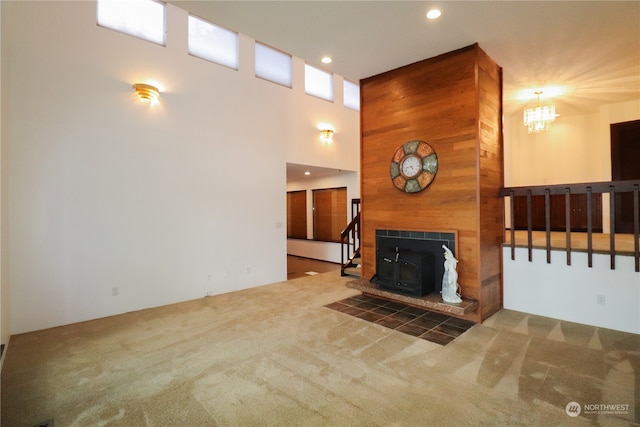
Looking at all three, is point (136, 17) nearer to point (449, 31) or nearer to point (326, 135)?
point (326, 135)

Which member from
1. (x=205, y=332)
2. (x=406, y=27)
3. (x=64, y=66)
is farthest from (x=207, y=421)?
(x=64, y=66)

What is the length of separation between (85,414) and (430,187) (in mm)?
4006

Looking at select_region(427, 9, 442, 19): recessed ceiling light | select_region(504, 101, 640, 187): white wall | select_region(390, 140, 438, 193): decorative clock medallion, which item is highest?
select_region(427, 9, 442, 19): recessed ceiling light

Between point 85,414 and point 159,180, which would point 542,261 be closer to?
point 85,414

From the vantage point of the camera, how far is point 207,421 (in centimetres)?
193

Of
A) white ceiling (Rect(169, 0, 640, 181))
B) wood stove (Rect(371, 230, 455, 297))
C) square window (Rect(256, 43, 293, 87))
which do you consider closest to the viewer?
white ceiling (Rect(169, 0, 640, 181))

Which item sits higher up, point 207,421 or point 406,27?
point 406,27

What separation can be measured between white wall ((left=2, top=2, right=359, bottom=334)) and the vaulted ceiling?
1.76 metres

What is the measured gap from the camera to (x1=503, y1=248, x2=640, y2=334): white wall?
3.23m

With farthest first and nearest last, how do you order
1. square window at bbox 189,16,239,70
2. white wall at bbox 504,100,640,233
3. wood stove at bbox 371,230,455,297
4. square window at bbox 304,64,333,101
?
square window at bbox 304,64,333,101 < white wall at bbox 504,100,640,233 < square window at bbox 189,16,239,70 < wood stove at bbox 371,230,455,297
